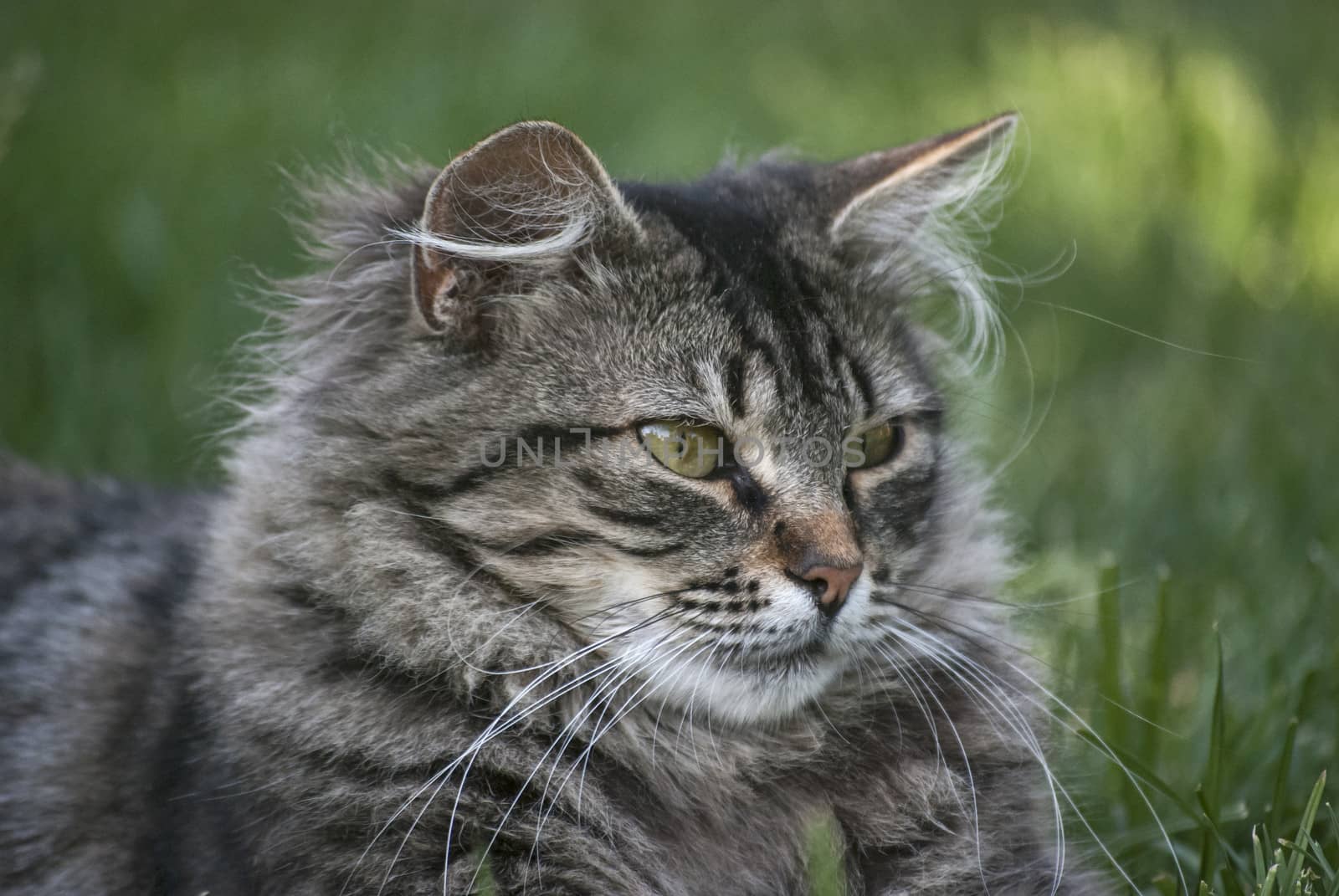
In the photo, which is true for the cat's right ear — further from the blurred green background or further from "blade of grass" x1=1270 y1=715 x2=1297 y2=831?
"blade of grass" x1=1270 y1=715 x2=1297 y2=831

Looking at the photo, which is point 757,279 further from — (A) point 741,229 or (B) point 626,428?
(B) point 626,428

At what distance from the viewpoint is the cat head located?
78.0 inches

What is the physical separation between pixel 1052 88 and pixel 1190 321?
2.10m

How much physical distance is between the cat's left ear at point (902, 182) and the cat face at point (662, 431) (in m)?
0.21

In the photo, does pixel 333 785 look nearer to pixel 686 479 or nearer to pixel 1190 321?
pixel 686 479

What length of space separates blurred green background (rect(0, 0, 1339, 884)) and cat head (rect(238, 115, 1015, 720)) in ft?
2.23

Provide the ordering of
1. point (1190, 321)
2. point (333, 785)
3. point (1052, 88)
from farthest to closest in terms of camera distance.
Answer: point (1052, 88) < point (1190, 321) < point (333, 785)

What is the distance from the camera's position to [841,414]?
218 centimetres

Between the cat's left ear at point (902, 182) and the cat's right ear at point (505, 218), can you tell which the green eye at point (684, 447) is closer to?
the cat's right ear at point (505, 218)

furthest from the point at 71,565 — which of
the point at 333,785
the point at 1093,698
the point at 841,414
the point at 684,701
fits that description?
the point at 1093,698

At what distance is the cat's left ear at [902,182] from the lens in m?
2.40

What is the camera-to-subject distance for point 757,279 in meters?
2.22

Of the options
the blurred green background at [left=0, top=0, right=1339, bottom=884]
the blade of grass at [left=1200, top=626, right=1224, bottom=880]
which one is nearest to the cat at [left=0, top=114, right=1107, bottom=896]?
the blade of grass at [left=1200, top=626, right=1224, bottom=880]

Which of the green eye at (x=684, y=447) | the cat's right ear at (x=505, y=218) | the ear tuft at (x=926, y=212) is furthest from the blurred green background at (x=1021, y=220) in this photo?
the green eye at (x=684, y=447)
